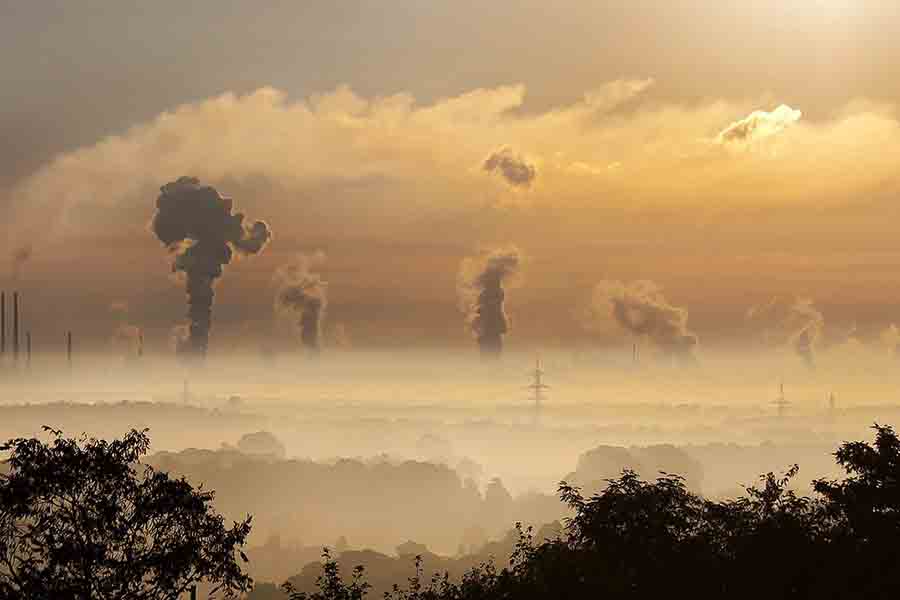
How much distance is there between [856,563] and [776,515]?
21.1ft

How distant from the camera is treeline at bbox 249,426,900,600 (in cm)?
5122

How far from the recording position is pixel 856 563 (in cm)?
5147

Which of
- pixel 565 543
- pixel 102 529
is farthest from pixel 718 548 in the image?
pixel 102 529

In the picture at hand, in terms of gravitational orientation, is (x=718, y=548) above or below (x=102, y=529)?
below

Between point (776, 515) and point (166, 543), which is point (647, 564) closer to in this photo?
point (776, 515)

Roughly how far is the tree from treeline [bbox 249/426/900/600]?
8770 millimetres

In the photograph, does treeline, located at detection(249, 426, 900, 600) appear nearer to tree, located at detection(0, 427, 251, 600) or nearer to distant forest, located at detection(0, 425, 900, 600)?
distant forest, located at detection(0, 425, 900, 600)

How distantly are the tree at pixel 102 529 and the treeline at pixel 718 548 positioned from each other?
8770 mm

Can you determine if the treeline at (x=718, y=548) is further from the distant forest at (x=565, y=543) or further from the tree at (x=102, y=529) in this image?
the tree at (x=102, y=529)

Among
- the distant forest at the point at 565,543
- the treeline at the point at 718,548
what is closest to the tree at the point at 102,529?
the distant forest at the point at 565,543

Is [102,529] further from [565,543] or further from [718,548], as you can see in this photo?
[718,548]

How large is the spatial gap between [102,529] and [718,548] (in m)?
29.2

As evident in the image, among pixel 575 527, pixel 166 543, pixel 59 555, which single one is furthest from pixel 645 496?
pixel 59 555

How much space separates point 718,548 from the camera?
5731cm
